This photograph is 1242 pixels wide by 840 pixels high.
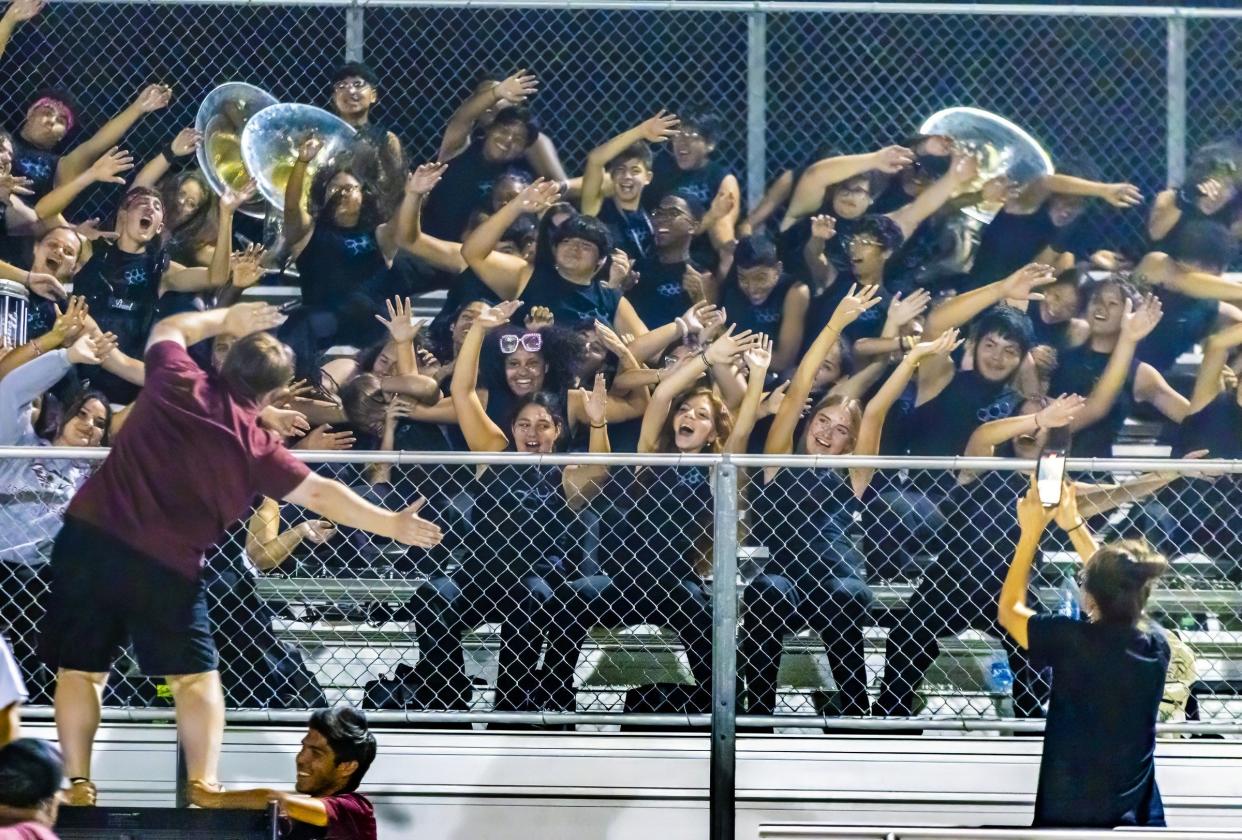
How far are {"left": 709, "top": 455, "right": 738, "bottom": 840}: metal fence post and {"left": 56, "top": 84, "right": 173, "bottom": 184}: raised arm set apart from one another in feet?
10.0

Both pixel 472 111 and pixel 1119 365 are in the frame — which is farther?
pixel 472 111

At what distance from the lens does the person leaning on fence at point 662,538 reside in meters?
5.02

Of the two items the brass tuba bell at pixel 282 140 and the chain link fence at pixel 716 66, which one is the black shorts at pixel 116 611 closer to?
the brass tuba bell at pixel 282 140

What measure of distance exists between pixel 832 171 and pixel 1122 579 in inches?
95.7

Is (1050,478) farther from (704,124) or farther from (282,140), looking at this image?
(282,140)

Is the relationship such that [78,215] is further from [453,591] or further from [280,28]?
[453,591]

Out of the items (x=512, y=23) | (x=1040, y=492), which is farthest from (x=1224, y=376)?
(x=512, y=23)

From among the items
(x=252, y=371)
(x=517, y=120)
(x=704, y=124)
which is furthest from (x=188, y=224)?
(x=704, y=124)

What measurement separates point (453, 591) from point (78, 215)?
2700mm

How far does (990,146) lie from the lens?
668 cm

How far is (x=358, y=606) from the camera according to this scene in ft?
17.5

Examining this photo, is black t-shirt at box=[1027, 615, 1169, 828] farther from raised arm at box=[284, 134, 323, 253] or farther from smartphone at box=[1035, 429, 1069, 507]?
raised arm at box=[284, 134, 323, 253]

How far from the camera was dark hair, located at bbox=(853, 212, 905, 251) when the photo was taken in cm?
626

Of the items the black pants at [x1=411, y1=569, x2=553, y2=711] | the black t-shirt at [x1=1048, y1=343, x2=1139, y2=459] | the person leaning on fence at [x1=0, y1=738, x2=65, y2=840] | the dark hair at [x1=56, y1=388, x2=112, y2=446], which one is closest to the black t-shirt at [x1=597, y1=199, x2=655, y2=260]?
the black t-shirt at [x1=1048, y1=343, x2=1139, y2=459]
